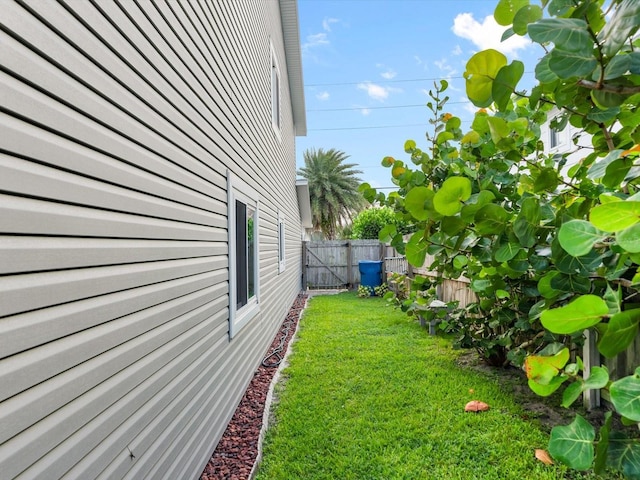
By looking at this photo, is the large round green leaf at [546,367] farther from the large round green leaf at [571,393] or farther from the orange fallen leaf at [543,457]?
the orange fallen leaf at [543,457]

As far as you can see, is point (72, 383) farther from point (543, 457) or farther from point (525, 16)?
point (543, 457)

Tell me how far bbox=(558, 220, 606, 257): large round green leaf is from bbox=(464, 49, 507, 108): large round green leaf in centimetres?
37

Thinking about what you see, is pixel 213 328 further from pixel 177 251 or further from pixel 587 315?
pixel 587 315

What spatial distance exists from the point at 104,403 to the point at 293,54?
32.5ft

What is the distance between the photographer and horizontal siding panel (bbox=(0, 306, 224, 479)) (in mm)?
1069

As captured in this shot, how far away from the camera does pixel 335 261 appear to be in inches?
547

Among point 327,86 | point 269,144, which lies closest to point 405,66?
point 327,86

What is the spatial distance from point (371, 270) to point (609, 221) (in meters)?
11.1

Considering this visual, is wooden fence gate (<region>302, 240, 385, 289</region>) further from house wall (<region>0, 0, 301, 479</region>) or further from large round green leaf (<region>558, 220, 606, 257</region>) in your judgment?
large round green leaf (<region>558, 220, 606, 257</region>)

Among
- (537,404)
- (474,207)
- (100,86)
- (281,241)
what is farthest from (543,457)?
(281,241)

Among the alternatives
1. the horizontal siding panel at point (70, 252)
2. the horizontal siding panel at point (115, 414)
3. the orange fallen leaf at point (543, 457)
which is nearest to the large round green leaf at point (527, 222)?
the horizontal siding panel at point (70, 252)

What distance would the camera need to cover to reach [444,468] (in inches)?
96.9

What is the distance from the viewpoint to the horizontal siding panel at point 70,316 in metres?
1.07

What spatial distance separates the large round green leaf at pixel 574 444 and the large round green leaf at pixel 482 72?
66 centimetres
